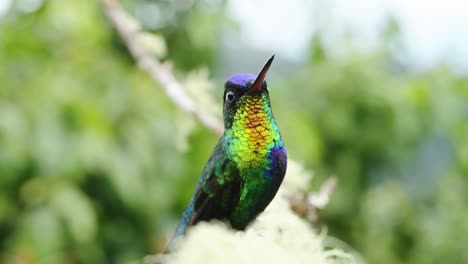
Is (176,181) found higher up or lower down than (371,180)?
lower down

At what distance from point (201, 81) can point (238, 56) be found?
1293 mm

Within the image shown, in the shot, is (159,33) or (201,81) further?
(159,33)

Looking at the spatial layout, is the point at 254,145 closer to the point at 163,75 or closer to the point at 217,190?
the point at 217,190

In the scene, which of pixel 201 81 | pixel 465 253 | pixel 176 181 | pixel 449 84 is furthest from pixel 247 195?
pixel 465 253

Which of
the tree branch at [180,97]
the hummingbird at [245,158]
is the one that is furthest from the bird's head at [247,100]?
the tree branch at [180,97]

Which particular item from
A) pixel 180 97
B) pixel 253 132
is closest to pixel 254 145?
pixel 253 132

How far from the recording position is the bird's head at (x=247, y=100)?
44 cm

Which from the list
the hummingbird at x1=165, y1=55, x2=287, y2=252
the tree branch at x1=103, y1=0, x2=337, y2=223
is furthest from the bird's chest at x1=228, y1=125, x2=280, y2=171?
the tree branch at x1=103, y1=0, x2=337, y2=223

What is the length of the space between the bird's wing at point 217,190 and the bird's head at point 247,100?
5 centimetres

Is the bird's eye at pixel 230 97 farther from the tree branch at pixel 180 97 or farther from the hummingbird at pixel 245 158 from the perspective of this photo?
the tree branch at pixel 180 97

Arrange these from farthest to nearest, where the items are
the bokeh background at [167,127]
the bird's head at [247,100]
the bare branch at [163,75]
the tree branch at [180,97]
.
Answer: the bokeh background at [167,127], the bare branch at [163,75], the tree branch at [180,97], the bird's head at [247,100]

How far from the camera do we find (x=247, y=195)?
0.48m

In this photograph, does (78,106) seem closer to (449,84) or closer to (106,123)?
(106,123)

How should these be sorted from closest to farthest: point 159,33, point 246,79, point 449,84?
point 246,79, point 449,84, point 159,33
